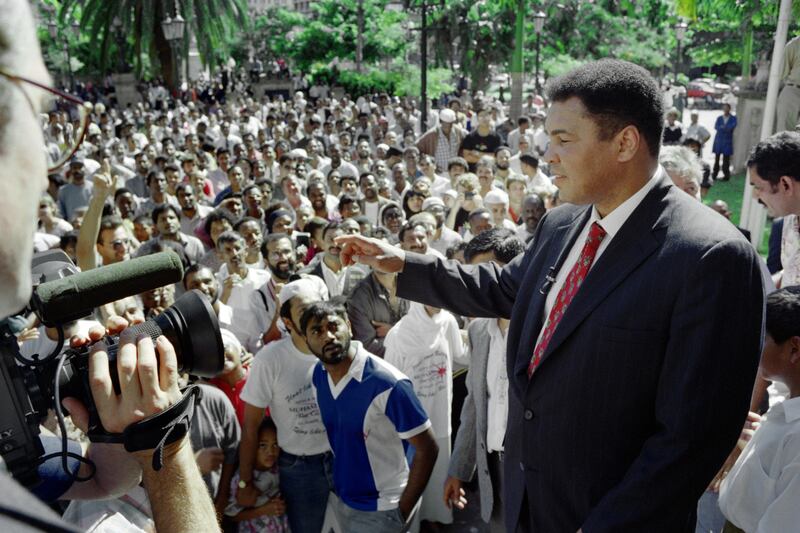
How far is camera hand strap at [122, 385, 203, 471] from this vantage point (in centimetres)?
133

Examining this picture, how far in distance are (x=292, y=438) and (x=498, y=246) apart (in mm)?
1609

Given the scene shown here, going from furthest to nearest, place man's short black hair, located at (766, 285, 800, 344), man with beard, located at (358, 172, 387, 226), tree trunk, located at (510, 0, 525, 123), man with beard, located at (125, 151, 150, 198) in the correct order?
tree trunk, located at (510, 0, 525, 123) < man with beard, located at (125, 151, 150, 198) < man with beard, located at (358, 172, 387, 226) < man's short black hair, located at (766, 285, 800, 344)

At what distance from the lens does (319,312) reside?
3717 millimetres

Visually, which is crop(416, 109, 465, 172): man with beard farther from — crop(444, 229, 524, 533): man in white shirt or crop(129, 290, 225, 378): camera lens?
crop(129, 290, 225, 378): camera lens

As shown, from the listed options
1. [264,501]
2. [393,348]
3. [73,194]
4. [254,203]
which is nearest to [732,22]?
[254,203]

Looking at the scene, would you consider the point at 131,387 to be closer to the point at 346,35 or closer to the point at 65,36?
the point at 346,35

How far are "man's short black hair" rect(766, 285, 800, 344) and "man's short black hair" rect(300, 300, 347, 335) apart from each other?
77.9 inches

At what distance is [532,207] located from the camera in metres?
6.50

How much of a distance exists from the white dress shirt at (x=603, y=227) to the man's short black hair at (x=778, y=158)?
1.82 meters

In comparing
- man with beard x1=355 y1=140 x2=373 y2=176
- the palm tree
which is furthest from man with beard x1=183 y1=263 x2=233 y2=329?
the palm tree

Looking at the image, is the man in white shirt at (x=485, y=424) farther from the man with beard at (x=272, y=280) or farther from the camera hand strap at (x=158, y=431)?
the camera hand strap at (x=158, y=431)

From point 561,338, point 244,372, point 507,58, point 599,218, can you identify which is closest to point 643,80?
point 599,218

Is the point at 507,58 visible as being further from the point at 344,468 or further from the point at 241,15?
the point at 344,468

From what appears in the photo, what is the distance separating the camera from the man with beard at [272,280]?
17.5 ft
